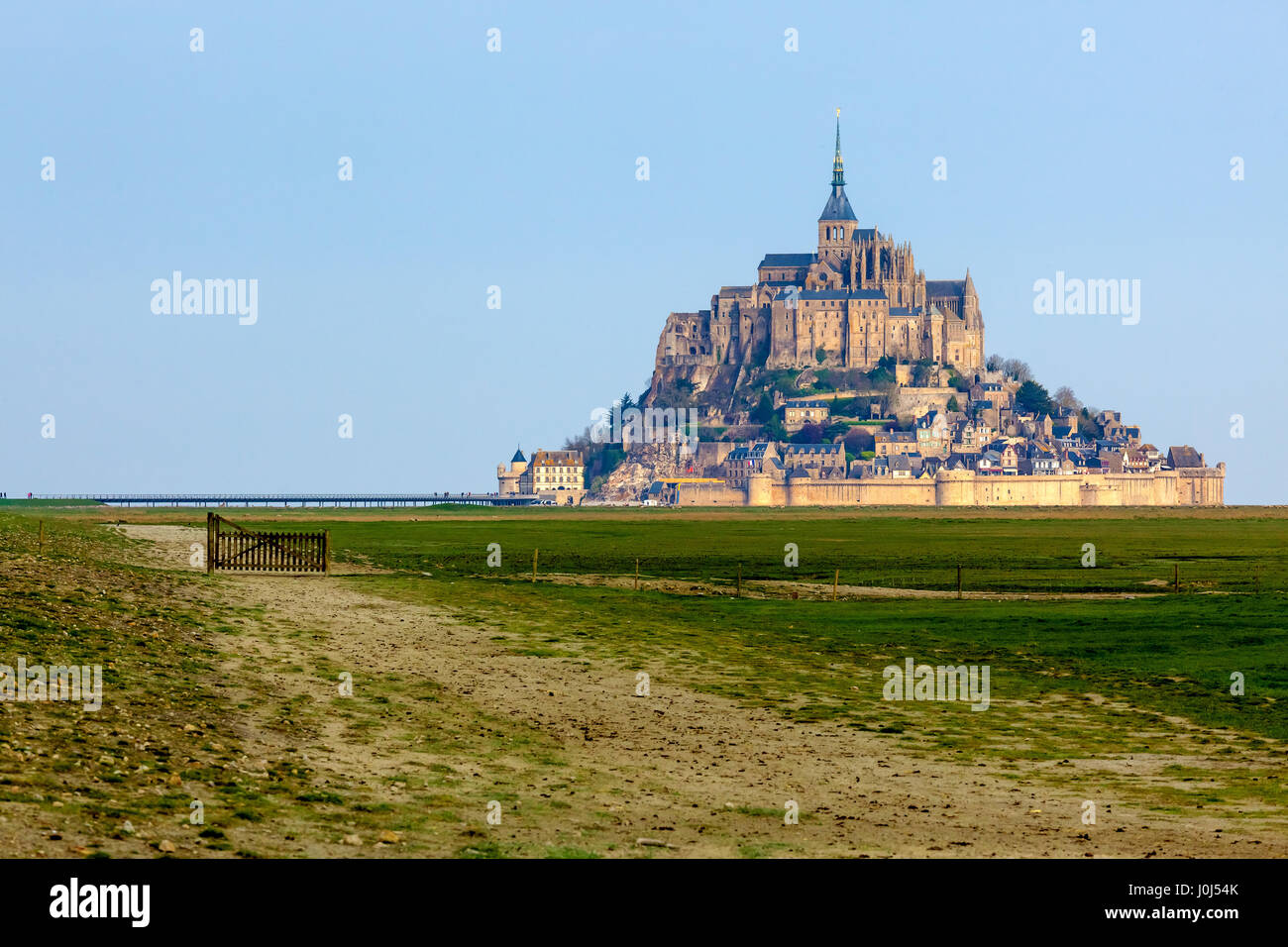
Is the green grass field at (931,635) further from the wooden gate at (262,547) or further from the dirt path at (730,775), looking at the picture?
the wooden gate at (262,547)

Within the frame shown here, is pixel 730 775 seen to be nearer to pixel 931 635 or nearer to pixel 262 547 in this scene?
pixel 931 635

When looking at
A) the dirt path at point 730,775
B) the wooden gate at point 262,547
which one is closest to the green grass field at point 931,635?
the dirt path at point 730,775

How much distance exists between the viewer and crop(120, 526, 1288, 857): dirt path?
15812mm

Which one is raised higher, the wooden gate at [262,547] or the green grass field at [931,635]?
the wooden gate at [262,547]

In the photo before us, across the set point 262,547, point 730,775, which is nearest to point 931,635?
point 730,775

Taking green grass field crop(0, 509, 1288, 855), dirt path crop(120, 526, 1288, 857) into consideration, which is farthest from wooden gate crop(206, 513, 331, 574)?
dirt path crop(120, 526, 1288, 857)

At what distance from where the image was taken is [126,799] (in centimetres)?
1534

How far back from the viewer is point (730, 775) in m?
19.6

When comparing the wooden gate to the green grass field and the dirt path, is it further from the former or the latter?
the dirt path

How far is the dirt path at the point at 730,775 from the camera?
15.8 m
